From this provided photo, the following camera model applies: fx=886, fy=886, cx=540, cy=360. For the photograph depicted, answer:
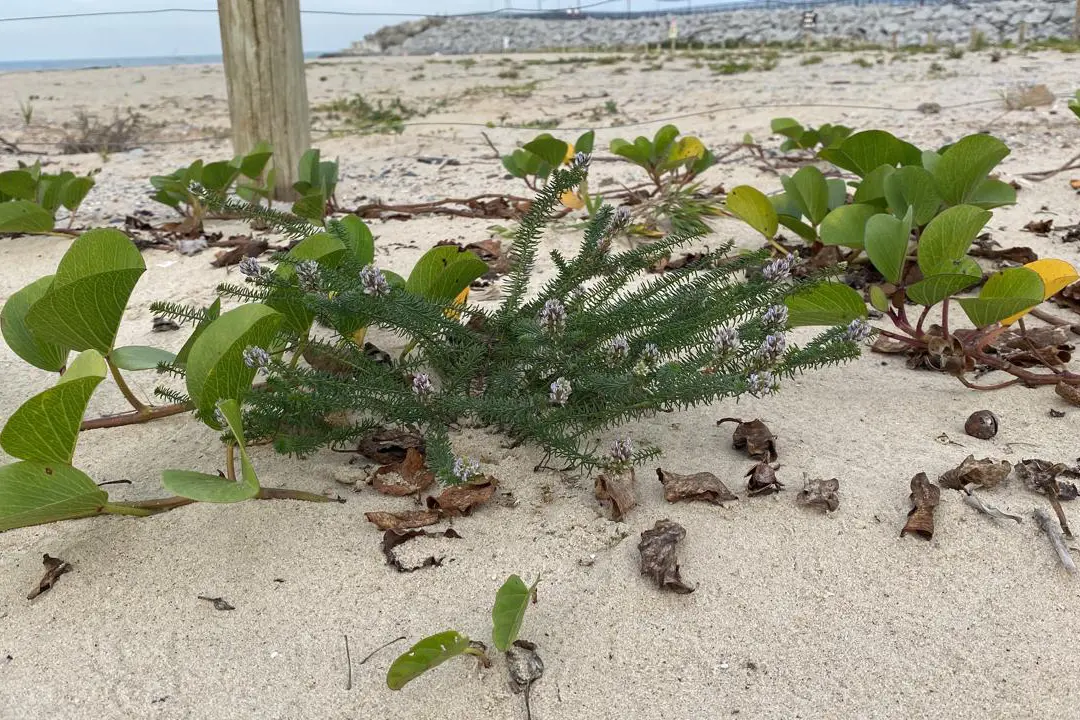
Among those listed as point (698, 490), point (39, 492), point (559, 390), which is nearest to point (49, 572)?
point (39, 492)

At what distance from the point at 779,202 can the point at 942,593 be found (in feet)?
5.00

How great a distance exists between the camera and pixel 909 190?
2.01m

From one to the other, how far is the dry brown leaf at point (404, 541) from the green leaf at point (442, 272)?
0.45 meters

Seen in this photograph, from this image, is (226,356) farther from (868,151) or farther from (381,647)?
(868,151)

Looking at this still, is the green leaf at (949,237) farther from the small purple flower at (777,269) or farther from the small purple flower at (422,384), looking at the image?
the small purple flower at (422,384)

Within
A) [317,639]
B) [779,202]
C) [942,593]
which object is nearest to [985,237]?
[779,202]

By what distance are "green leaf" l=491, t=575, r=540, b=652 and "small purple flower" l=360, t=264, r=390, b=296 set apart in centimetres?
48

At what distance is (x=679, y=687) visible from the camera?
1.03m

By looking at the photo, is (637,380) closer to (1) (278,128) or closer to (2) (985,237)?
(2) (985,237)

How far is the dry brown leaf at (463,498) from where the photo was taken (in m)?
1.32

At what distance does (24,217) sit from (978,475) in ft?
8.97

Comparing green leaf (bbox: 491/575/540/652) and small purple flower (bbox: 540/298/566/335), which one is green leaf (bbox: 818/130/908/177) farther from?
green leaf (bbox: 491/575/540/652)

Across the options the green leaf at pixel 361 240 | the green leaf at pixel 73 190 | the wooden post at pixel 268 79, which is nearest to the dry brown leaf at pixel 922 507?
the green leaf at pixel 361 240

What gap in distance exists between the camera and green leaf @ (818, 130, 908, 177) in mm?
2273
